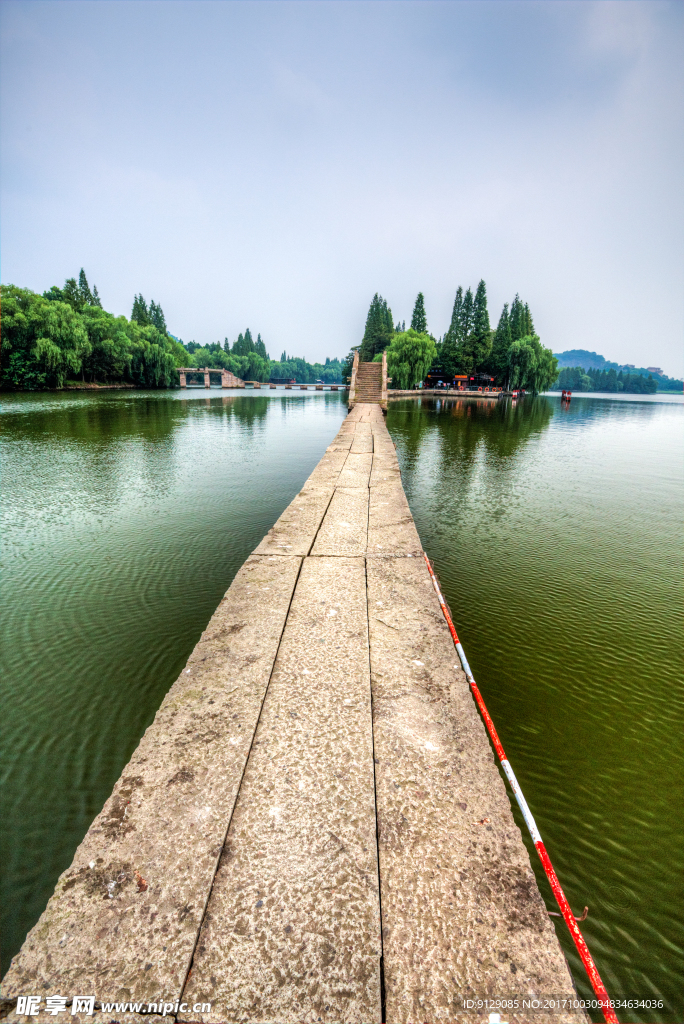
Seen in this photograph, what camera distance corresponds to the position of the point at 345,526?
546 centimetres

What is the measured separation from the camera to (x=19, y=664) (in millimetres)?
3697

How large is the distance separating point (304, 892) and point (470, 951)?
0.57 meters

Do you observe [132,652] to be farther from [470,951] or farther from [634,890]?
[634,890]

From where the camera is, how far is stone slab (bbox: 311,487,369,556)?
4734 mm

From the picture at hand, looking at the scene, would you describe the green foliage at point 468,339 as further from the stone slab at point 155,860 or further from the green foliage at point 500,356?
the stone slab at point 155,860

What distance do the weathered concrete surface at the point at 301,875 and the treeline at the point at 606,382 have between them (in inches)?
6746

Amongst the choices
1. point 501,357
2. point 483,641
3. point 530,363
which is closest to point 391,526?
point 483,641

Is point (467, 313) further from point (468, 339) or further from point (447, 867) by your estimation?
point (447, 867)

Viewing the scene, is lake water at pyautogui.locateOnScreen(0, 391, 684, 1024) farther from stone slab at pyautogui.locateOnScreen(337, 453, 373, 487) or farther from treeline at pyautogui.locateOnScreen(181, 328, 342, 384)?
treeline at pyautogui.locateOnScreen(181, 328, 342, 384)

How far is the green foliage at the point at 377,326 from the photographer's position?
68.1 m

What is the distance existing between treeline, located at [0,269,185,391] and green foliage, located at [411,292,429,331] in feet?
112

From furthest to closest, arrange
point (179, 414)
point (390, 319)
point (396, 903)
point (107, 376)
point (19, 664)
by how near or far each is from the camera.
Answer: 1. point (390, 319)
2. point (107, 376)
3. point (179, 414)
4. point (19, 664)
5. point (396, 903)

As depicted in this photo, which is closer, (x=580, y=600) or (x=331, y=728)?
(x=331, y=728)

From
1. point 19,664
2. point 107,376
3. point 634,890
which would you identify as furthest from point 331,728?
point 107,376
